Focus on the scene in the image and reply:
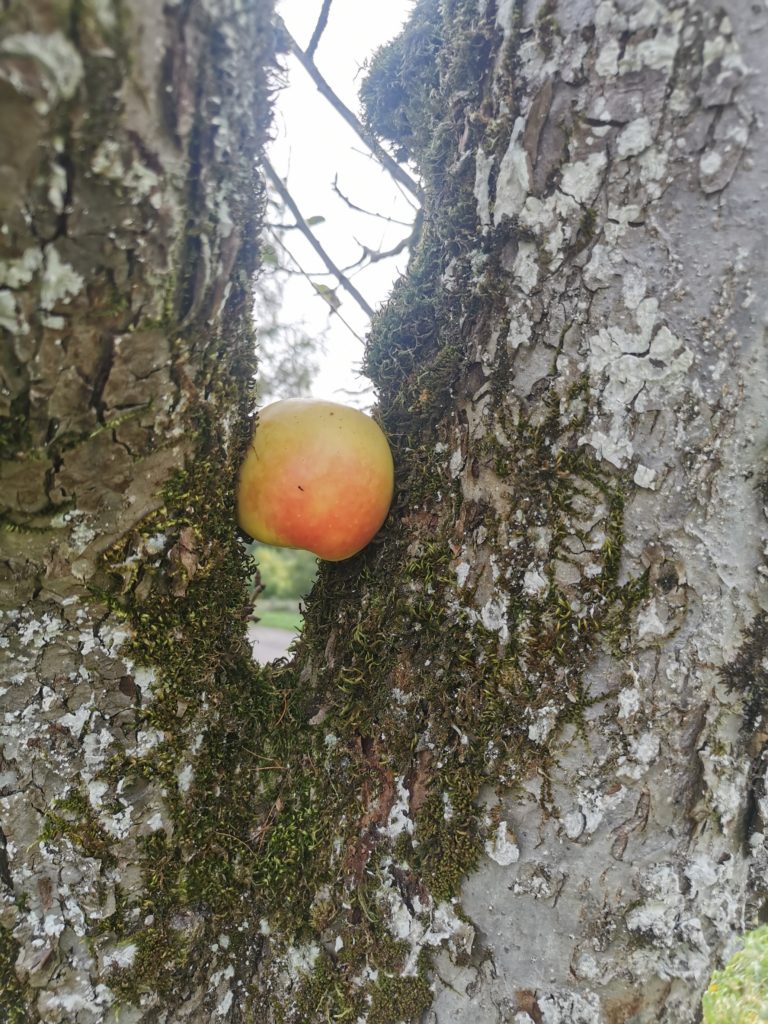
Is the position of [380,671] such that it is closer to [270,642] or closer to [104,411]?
[104,411]

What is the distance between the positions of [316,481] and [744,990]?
2.77 metres

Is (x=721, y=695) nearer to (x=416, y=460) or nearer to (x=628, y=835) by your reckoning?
(x=628, y=835)

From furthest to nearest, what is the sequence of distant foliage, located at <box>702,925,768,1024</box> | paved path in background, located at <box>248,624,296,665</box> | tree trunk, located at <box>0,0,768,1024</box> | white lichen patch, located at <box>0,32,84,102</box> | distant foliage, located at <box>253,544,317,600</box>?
distant foliage, located at <box>253,544,317,600</box>
paved path in background, located at <box>248,624,296,665</box>
distant foliage, located at <box>702,925,768,1024</box>
tree trunk, located at <box>0,0,768,1024</box>
white lichen patch, located at <box>0,32,84,102</box>

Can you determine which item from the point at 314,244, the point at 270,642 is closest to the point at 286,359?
the point at 314,244

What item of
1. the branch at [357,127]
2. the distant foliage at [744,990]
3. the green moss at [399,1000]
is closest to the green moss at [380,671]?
the green moss at [399,1000]

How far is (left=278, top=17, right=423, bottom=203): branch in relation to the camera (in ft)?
5.91

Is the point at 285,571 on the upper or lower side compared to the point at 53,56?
lower

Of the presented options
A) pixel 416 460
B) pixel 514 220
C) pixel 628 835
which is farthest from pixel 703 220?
pixel 628 835

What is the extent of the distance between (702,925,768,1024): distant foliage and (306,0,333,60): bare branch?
3.27 m

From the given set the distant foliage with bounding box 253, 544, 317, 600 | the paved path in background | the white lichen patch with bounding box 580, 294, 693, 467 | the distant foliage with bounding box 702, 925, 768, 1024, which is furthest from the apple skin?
the distant foliage with bounding box 253, 544, 317, 600

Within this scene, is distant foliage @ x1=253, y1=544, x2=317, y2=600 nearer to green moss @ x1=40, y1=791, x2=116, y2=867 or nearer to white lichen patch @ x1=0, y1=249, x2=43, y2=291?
green moss @ x1=40, y1=791, x2=116, y2=867

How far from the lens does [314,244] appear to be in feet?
6.55

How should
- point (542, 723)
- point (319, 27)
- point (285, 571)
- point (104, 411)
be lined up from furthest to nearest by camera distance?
point (285, 571) < point (319, 27) < point (542, 723) < point (104, 411)

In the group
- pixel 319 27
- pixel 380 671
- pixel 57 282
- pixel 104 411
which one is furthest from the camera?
pixel 319 27
